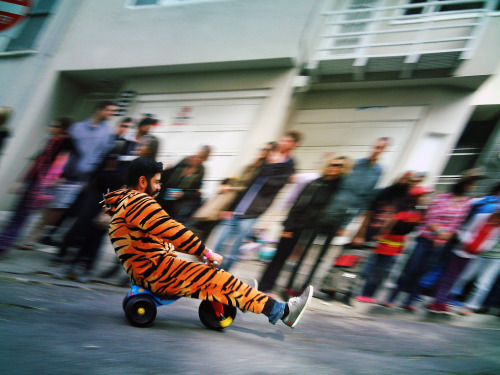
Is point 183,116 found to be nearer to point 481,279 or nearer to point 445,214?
point 445,214

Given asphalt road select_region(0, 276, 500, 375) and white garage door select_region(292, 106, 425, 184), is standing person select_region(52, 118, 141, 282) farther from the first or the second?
white garage door select_region(292, 106, 425, 184)

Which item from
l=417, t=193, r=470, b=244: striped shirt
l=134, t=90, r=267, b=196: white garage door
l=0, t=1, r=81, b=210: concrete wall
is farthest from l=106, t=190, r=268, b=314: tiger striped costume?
l=0, t=1, r=81, b=210: concrete wall

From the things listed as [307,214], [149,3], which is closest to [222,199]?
[307,214]

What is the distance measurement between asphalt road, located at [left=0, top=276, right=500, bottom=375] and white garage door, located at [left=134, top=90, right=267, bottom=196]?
14.8 feet

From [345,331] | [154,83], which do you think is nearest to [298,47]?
[154,83]

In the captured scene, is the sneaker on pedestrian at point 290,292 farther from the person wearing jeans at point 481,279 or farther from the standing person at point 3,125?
the standing person at point 3,125

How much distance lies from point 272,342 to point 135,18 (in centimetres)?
903

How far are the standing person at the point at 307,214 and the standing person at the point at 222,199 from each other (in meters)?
0.68

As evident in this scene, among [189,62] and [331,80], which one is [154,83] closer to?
[189,62]

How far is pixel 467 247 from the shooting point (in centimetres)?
639

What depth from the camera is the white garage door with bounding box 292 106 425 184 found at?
9.04 m

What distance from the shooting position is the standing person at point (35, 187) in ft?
20.7

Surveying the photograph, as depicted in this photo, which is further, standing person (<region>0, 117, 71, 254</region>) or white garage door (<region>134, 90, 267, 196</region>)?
white garage door (<region>134, 90, 267, 196</region>)

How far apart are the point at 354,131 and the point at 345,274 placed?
397 centimetres
